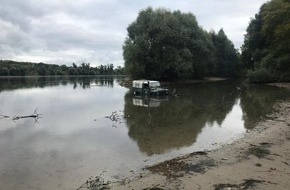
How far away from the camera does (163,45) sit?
66.8 meters

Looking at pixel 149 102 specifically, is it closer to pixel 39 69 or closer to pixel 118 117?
pixel 118 117

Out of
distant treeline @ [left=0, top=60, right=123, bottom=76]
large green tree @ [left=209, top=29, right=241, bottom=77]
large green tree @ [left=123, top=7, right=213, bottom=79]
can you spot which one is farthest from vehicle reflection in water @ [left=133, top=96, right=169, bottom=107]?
distant treeline @ [left=0, top=60, right=123, bottom=76]

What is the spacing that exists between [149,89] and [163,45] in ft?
88.5

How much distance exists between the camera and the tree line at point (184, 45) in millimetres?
56938

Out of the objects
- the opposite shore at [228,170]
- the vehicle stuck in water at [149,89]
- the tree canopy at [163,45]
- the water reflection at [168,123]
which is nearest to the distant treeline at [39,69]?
the tree canopy at [163,45]

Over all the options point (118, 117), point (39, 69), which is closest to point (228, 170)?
point (118, 117)

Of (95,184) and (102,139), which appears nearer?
(95,184)

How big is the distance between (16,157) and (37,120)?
1079 cm

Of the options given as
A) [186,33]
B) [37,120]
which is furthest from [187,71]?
[37,120]

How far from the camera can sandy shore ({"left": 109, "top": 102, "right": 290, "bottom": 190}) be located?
9.85 metres

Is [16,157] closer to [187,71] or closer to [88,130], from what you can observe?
[88,130]

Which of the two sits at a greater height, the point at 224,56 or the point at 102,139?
the point at 224,56

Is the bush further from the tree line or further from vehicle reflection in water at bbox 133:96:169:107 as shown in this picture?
vehicle reflection in water at bbox 133:96:169:107

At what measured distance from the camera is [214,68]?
96.7 m
